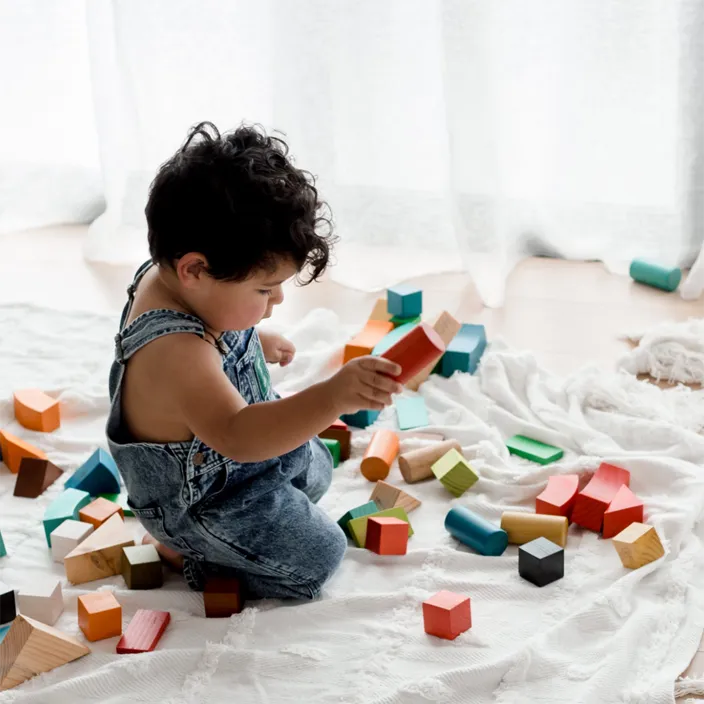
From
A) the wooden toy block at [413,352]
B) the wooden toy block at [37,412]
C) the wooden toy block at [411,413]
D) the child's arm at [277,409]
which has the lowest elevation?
the wooden toy block at [411,413]

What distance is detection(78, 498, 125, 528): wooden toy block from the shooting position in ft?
4.35

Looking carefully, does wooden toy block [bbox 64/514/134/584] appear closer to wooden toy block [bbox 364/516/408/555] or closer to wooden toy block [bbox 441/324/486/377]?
wooden toy block [bbox 364/516/408/555]

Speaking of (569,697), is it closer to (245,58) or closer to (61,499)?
(61,499)

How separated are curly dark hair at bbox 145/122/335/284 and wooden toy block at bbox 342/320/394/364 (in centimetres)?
62

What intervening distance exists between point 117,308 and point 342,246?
490mm

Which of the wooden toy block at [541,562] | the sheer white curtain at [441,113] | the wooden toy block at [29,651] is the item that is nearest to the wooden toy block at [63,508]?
the wooden toy block at [29,651]

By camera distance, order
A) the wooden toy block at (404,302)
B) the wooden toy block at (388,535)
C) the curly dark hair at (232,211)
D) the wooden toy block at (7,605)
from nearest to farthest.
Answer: the curly dark hair at (232,211)
the wooden toy block at (7,605)
the wooden toy block at (388,535)
the wooden toy block at (404,302)

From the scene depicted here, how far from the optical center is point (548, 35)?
200 cm

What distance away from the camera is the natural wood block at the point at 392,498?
4.44ft

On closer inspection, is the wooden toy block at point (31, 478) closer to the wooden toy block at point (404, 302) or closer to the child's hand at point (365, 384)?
the child's hand at point (365, 384)

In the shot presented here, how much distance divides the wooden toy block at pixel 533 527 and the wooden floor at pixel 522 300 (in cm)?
50

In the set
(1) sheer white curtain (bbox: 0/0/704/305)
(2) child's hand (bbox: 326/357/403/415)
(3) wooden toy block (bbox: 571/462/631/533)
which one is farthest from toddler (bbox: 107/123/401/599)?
(1) sheer white curtain (bbox: 0/0/704/305)

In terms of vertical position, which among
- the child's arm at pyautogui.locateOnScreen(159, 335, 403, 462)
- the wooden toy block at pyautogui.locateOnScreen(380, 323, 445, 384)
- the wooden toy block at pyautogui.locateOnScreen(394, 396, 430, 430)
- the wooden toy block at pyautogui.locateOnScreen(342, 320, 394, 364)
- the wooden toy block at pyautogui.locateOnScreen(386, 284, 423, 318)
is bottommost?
the wooden toy block at pyautogui.locateOnScreen(394, 396, 430, 430)

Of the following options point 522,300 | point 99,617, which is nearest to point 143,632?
point 99,617
